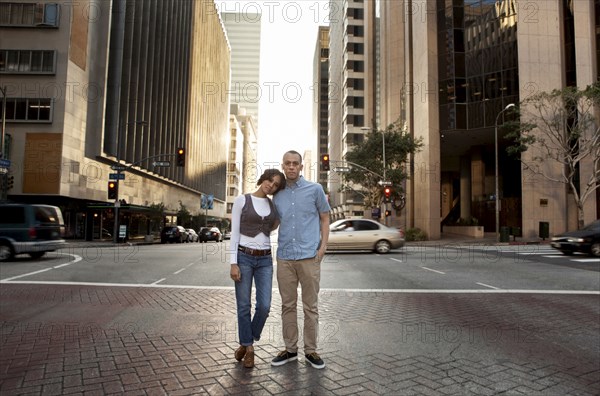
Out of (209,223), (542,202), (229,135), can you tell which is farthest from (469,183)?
(229,135)

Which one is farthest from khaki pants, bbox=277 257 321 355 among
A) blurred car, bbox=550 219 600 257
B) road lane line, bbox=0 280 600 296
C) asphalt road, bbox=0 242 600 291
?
blurred car, bbox=550 219 600 257

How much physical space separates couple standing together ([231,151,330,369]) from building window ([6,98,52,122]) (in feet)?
104

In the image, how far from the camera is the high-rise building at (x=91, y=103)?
30.3 metres

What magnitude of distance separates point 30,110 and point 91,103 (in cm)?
495

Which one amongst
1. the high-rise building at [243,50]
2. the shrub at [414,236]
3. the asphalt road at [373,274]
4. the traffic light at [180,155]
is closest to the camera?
the asphalt road at [373,274]

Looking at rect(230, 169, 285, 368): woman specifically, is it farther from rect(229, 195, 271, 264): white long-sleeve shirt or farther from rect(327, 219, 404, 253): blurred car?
rect(327, 219, 404, 253): blurred car

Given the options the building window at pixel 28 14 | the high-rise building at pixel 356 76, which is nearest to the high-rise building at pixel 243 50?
the high-rise building at pixel 356 76

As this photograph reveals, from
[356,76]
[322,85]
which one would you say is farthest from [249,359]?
[322,85]

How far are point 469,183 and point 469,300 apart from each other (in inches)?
1614

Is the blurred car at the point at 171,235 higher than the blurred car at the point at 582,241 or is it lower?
lower

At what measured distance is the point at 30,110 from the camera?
100 feet

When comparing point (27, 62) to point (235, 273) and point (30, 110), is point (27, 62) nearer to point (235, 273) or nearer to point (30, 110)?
point (30, 110)

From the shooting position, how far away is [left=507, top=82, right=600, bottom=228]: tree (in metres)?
28.0

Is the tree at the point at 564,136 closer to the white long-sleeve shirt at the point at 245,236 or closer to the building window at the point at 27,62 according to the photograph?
the white long-sleeve shirt at the point at 245,236
